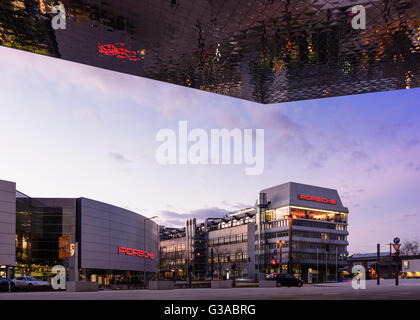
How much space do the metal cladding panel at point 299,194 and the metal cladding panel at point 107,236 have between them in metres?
55.1

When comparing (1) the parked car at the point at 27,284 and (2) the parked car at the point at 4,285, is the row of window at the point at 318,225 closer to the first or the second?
(1) the parked car at the point at 27,284

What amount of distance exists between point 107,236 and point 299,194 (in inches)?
2924

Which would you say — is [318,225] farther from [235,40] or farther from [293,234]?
[235,40]

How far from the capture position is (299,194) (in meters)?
145

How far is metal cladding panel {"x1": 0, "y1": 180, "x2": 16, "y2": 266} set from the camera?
66000 millimetres

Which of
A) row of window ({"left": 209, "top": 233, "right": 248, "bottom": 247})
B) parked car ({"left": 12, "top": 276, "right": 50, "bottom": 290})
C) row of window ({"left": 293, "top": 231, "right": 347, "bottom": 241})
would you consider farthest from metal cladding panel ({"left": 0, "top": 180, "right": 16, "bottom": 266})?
row of window ({"left": 209, "top": 233, "right": 248, "bottom": 247})

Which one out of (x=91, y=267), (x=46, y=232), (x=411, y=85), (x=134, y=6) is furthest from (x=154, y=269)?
(x=134, y=6)

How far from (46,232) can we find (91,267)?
10.6 metres

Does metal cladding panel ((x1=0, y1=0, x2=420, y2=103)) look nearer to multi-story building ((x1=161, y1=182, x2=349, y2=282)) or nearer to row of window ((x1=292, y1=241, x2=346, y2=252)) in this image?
multi-story building ((x1=161, y1=182, x2=349, y2=282))

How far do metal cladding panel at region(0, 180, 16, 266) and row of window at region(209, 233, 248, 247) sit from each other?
99478mm

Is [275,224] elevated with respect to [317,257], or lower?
elevated

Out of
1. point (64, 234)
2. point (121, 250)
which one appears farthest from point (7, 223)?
point (121, 250)

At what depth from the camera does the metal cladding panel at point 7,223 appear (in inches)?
2598

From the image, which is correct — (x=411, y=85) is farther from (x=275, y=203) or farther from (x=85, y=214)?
(x=275, y=203)
